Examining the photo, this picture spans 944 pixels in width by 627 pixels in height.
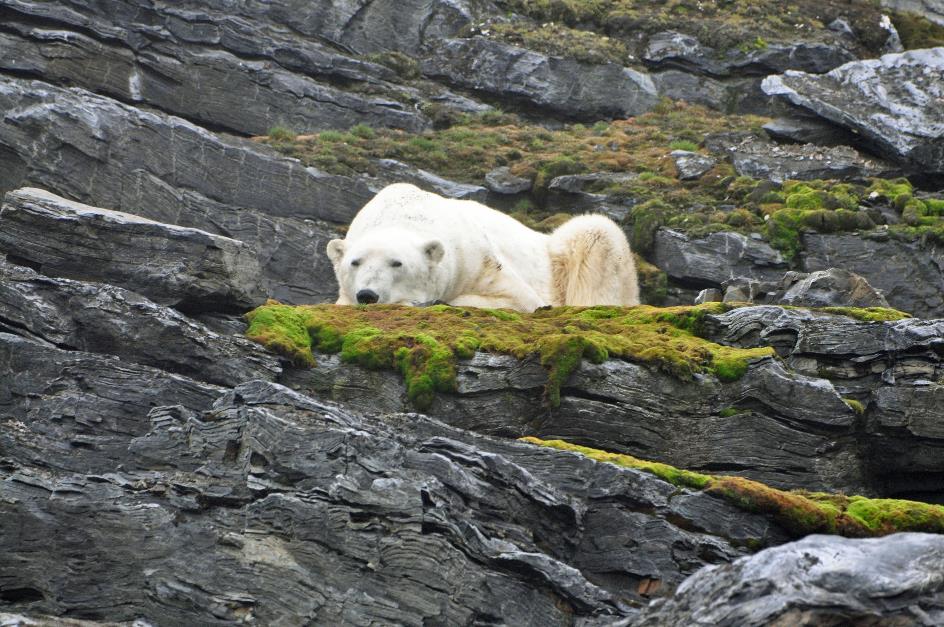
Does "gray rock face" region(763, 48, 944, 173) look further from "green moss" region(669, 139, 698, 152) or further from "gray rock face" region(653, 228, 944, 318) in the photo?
"gray rock face" region(653, 228, 944, 318)

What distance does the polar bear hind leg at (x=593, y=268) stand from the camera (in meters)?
16.9

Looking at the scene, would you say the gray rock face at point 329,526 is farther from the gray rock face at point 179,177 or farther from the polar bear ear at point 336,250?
the gray rock face at point 179,177

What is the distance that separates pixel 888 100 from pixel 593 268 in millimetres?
10034

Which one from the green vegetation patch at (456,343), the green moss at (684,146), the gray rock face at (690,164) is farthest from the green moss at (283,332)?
the green moss at (684,146)

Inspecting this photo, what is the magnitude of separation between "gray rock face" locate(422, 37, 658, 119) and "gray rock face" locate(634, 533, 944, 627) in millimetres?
22356

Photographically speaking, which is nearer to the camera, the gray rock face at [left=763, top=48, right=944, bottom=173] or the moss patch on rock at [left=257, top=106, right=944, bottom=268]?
the moss patch on rock at [left=257, top=106, right=944, bottom=268]

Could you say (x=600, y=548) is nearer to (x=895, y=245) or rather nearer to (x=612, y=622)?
(x=612, y=622)

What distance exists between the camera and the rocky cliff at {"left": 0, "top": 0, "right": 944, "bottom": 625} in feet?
25.5

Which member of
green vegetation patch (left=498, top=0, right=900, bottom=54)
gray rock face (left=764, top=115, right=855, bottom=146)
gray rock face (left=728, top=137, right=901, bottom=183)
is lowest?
gray rock face (left=728, top=137, right=901, bottom=183)

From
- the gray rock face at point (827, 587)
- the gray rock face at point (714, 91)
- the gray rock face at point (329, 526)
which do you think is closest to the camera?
the gray rock face at point (827, 587)

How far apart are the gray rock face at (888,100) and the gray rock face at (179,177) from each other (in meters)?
9.69

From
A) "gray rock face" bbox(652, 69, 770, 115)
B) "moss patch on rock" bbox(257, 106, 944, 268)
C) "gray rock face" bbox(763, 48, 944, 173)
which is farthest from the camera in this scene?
"gray rock face" bbox(652, 69, 770, 115)

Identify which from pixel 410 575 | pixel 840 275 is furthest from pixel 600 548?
pixel 840 275

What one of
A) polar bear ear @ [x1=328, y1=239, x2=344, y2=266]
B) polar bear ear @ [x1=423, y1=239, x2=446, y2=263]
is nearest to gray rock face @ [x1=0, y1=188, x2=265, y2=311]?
polar bear ear @ [x1=328, y1=239, x2=344, y2=266]
